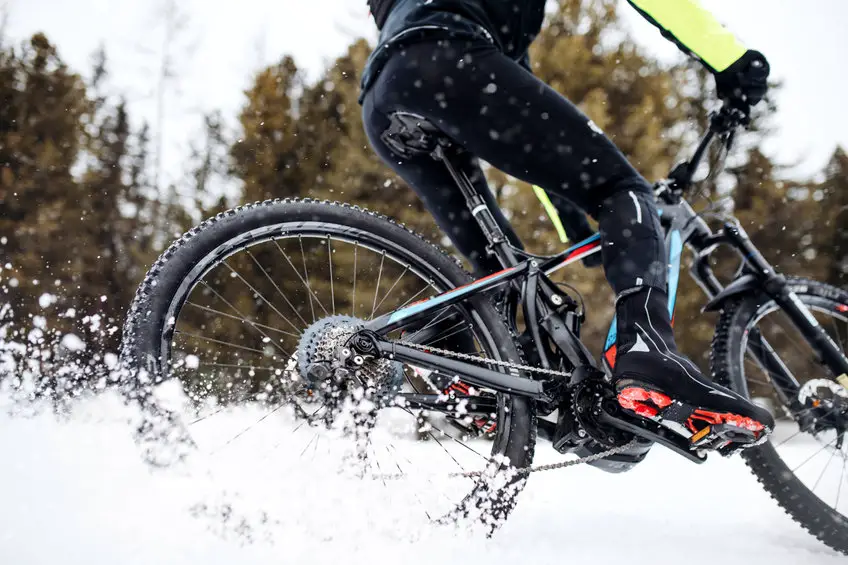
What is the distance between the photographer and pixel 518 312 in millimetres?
2090

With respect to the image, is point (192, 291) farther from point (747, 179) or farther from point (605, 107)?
point (747, 179)

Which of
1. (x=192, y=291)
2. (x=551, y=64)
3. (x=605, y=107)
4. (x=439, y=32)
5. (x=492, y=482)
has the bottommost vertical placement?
(x=492, y=482)

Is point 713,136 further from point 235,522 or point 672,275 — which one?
point 235,522

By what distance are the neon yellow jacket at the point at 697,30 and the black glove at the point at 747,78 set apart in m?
0.02

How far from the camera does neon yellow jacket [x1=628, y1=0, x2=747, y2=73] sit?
1765 millimetres

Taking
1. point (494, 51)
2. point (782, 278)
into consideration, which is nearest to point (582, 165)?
point (494, 51)

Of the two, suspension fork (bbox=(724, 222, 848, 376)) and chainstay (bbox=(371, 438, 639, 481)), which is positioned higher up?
suspension fork (bbox=(724, 222, 848, 376))

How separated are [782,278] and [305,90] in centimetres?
1326

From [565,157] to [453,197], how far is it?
465 mm

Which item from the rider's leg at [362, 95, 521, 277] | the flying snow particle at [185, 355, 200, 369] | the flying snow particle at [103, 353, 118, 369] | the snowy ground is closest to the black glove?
the rider's leg at [362, 95, 521, 277]

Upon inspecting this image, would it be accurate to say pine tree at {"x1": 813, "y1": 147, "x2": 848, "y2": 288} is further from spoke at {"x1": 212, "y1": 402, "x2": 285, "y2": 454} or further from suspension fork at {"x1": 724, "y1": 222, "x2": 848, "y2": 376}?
spoke at {"x1": 212, "y1": 402, "x2": 285, "y2": 454}

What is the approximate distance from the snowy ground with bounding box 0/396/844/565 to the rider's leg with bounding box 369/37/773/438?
63 cm

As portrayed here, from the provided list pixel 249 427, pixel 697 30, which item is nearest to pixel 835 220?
pixel 697 30

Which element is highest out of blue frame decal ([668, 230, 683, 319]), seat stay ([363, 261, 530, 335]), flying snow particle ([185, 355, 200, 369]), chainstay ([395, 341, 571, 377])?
blue frame decal ([668, 230, 683, 319])
